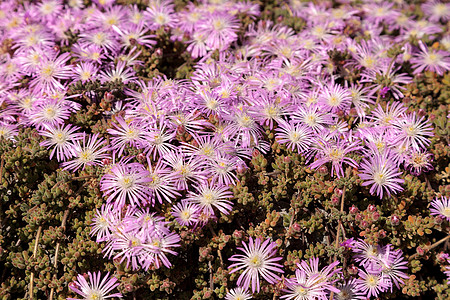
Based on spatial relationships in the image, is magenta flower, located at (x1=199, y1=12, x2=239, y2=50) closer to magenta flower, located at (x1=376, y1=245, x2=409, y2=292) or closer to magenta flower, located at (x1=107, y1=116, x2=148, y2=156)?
magenta flower, located at (x1=107, y1=116, x2=148, y2=156)

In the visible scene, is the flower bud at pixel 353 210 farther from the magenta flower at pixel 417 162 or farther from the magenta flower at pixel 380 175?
the magenta flower at pixel 417 162

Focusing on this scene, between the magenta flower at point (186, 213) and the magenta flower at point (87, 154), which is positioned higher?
the magenta flower at point (87, 154)

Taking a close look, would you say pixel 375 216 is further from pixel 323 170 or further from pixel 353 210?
pixel 323 170

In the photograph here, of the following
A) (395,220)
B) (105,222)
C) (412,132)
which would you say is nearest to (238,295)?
(105,222)

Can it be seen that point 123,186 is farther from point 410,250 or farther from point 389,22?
point 389,22

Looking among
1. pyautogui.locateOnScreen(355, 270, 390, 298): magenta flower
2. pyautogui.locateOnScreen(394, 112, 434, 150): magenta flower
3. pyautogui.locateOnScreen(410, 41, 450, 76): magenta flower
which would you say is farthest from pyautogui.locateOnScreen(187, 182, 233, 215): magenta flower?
pyautogui.locateOnScreen(410, 41, 450, 76): magenta flower

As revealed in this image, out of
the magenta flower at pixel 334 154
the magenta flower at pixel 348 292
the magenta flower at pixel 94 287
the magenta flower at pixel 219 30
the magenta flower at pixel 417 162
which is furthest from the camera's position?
the magenta flower at pixel 219 30

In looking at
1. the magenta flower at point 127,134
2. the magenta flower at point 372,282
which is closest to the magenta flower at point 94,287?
the magenta flower at point 127,134

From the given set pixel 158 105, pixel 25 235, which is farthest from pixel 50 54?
pixel 25 235

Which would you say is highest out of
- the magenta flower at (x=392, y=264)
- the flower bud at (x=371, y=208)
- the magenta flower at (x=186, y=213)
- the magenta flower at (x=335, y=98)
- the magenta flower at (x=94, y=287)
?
the magenta flower at (x=335, y=98)
